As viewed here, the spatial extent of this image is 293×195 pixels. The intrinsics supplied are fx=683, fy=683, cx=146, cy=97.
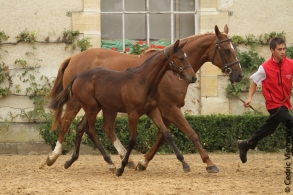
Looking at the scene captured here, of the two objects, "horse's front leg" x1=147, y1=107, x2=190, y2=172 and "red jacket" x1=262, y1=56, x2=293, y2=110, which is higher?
"red jacket" x1=262, y1=56, x2=293, y2=110

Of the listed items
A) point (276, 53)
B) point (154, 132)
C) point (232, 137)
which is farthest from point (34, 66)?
point (276, 53)

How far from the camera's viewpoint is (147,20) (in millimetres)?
13242

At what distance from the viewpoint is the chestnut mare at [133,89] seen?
8.42m

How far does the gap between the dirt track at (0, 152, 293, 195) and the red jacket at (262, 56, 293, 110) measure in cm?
94

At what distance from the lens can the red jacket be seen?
8383 millimetres

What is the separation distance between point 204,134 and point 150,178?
3.77 m

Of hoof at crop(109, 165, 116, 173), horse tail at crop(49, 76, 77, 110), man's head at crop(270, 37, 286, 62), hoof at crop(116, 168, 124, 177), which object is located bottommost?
hoof at crop(109, 165, 116, 173)

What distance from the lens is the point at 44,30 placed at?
1276 centimetres

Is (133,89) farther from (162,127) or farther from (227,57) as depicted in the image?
(227,57)

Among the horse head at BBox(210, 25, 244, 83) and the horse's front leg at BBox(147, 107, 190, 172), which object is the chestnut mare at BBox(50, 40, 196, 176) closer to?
the horse's front leg at BBox(147, 107, 190, 172)

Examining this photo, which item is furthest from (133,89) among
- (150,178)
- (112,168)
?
(112,168)

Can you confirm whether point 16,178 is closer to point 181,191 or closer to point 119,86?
point 119,86

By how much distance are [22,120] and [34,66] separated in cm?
103

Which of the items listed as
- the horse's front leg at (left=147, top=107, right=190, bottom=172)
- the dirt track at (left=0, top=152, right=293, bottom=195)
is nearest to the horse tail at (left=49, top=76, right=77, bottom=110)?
the dirt track at (left=0, top=152, right=293, bottom=195)
